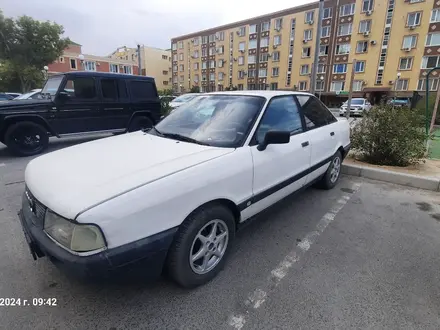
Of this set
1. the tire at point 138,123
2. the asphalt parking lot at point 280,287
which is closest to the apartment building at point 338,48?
the tire at point 138,123

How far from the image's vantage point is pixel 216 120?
274 centimetres

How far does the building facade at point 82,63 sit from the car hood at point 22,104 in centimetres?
4460

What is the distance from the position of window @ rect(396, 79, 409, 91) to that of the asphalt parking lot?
37.2 meters

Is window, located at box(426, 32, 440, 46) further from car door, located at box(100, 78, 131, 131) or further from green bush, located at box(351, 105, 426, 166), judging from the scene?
car door, located at box(100, 78, 131, 131)

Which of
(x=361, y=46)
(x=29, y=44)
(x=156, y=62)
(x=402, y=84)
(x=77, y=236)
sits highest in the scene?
(x=156, y=62)

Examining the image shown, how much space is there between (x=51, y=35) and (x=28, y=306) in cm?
3280

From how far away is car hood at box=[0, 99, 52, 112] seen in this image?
5878 mm

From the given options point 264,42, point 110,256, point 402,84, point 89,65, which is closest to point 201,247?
point 110,256

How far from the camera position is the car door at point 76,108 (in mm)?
6477

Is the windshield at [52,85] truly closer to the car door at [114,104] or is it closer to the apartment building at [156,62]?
the car door at [114,104]

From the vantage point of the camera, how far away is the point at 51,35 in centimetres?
2662

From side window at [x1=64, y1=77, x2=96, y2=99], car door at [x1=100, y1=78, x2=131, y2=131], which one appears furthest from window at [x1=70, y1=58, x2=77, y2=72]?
side window at [x1=64, y1=77, x2=96, y2=99]

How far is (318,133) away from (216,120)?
5.33ft

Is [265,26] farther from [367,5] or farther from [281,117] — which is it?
[281,117]
